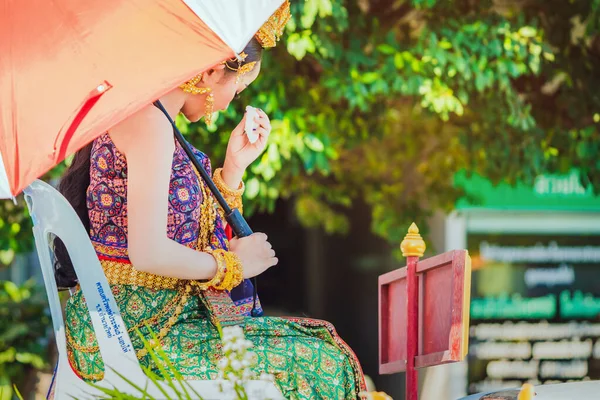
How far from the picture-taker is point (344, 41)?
18.3 feet

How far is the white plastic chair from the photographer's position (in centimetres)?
254

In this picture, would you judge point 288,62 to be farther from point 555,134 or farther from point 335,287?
point 335,287

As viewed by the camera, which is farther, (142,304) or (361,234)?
(361,234)

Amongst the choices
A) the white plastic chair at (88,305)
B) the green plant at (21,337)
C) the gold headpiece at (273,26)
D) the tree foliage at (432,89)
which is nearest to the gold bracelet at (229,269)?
the white plastic chair at (88,305)

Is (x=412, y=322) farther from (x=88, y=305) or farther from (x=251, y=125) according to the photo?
(x=88, y=305)

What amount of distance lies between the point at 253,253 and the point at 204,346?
27 cm

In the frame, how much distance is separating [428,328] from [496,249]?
5024 millimetres

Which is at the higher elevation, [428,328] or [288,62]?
[288,62]

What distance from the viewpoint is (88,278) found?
2.58 m

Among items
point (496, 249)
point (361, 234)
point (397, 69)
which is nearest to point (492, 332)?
point (496, 249)

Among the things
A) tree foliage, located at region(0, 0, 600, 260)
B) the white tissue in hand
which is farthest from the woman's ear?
tree foliage, located at region(0, 0, 600, 260)

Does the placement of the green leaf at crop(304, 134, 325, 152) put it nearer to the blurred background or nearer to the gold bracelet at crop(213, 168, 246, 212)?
the blurred background

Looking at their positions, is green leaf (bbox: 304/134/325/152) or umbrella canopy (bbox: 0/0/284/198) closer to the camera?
Result: umbrella canopy (bbox: 0/0/284/198)

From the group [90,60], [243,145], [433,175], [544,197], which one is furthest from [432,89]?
[90,60]
